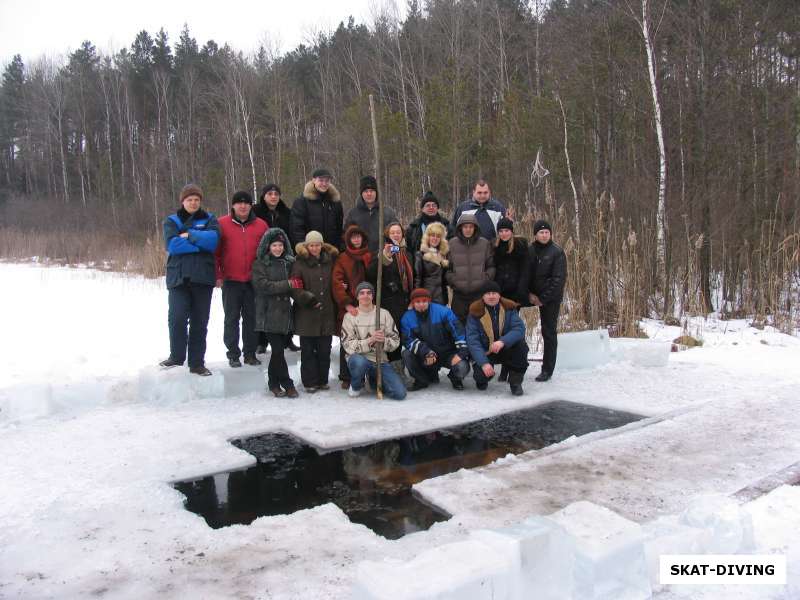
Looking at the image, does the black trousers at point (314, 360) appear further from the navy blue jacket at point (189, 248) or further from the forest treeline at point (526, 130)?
the forest treeline at point (526, 130)

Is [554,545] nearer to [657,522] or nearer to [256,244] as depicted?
[657,522]

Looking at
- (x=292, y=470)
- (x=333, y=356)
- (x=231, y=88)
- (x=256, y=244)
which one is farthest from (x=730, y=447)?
(x=231, y=88)

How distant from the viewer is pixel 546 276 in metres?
5.60

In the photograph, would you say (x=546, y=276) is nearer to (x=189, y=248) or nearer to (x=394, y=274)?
(x=394, y=274)

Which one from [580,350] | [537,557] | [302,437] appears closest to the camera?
[537,557]

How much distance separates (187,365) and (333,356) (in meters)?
1.26

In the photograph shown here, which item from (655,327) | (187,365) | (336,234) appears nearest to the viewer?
(187,365)

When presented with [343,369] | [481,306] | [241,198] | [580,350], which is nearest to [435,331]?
[481,306]

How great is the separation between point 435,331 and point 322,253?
110 cm

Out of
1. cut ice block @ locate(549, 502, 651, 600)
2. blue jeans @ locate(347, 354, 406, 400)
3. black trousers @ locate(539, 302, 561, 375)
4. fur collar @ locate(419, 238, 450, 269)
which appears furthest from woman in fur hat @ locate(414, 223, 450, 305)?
cut ice block @ locate(549, 502, 651, 600)

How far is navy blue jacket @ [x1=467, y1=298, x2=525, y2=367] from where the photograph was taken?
206 inches

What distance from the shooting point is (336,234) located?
18.8 feet

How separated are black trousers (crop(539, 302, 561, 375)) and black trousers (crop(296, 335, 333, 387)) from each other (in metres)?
1.88

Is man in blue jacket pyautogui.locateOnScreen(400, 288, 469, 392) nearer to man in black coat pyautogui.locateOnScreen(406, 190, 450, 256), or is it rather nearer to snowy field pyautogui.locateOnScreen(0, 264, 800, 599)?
snowy field pyautogui.locateOnScreen(0, 264, 800, 599)
